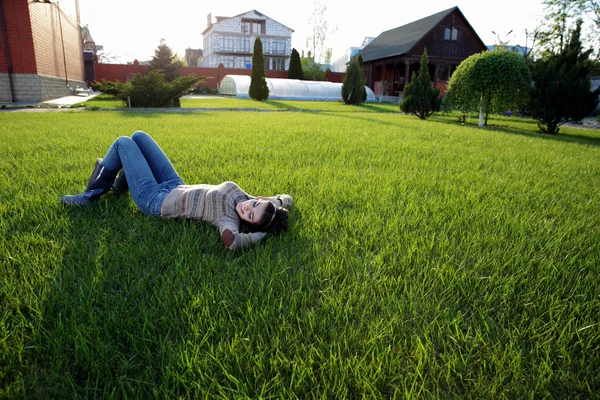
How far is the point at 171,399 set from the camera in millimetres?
1075

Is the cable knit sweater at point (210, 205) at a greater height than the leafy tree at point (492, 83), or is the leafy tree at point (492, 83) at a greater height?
the leafy tree at point (492, 83)

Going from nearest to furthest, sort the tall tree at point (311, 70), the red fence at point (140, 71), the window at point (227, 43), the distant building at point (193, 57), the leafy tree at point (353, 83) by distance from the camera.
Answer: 1. the leafy tree at point (353, 83)
2. the red fence at point (140, 71)
3. the tall tree at point (311, 70)
4. the window at point (227, 43)
5. the distant building at point (193, 57)

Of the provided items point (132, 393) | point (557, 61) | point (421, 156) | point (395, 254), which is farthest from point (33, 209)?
point (557, 61)

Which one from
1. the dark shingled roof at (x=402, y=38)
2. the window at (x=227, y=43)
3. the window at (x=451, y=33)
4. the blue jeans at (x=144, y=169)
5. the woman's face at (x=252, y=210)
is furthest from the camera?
the window at (x=227, y=43)

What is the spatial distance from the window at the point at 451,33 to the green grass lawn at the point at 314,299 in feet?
97.3

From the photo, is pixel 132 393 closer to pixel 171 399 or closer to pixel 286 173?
pixel 171 399

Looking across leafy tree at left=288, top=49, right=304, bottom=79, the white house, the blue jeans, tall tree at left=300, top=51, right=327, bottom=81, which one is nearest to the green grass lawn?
the blue jeans

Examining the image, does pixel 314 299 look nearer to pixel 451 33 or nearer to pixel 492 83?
pixel 492 83

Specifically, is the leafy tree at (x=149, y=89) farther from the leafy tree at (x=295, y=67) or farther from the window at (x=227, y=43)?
the window at (x=227, y=43)

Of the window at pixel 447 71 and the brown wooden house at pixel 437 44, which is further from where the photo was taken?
the window at pixel 447 71

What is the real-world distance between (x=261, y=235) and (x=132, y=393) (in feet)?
3.73

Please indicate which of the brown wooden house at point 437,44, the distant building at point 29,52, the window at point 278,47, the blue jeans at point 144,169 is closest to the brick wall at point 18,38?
the distant building at point 29,52

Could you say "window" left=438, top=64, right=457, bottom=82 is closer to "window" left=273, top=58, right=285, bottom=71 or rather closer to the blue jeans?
"window" left=273, top=58, right=285, bottom=71

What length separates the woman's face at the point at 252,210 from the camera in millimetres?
2113
